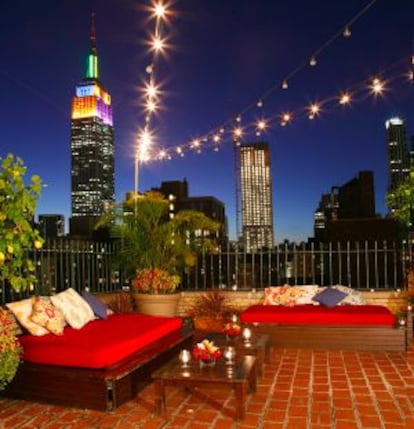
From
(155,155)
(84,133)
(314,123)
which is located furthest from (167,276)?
(84,133)

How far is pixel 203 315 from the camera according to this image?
840cm

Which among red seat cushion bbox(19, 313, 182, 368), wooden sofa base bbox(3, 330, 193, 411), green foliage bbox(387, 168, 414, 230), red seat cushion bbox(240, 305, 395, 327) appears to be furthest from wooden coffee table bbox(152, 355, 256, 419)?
green foliage bbox(387, 168, 414, 230)

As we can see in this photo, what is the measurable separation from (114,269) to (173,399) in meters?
4.88

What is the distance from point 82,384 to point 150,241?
15.5 feet

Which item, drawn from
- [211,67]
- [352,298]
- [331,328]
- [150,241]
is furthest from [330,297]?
[211,67]

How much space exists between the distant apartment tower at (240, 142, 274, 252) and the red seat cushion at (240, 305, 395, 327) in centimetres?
1190

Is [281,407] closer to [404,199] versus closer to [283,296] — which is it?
[283,296]

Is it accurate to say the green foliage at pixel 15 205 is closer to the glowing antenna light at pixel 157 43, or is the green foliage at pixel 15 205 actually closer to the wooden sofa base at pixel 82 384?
the wooden sofa base at pixel 82 384

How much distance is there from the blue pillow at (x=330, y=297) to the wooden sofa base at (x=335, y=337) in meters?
0.77

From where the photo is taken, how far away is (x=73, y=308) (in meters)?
5.64

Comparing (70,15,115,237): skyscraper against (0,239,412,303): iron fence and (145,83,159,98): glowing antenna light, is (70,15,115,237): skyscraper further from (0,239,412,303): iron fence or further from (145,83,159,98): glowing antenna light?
(145,83,159,98): glowing antenna light

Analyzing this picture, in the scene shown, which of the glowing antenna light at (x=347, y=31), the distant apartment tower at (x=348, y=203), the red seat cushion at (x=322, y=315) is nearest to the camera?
the glowing antenna light at (x=347, y=31)

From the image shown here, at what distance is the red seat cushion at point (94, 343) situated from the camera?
171 inches

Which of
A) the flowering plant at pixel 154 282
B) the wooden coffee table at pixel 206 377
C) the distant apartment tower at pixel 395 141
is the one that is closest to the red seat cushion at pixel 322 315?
the flowering plant at pixel 154 282
